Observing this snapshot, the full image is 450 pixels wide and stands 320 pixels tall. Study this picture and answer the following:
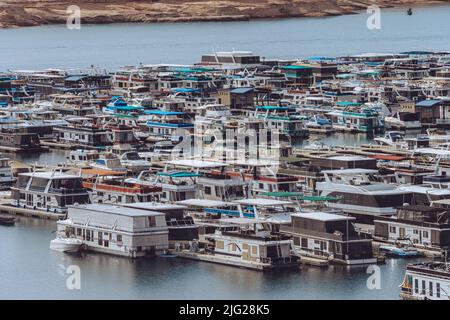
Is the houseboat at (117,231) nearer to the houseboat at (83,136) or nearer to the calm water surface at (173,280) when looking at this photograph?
the calm water surface at (173,280)

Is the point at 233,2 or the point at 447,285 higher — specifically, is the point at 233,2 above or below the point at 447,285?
above

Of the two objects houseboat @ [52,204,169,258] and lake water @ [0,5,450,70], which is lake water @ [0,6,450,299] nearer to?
lake water @ [0,5,450,70]

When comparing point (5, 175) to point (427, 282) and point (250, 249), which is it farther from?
point (427, 282)

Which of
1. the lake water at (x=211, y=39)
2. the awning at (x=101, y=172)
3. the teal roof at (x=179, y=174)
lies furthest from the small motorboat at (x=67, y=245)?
the lake water at (x=211, y=39)

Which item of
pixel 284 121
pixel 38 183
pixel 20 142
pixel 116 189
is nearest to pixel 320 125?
pixel 284 121

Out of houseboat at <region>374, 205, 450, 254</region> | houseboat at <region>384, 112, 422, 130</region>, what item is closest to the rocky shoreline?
houseboat at <region>384, 112, 422, 130</region>

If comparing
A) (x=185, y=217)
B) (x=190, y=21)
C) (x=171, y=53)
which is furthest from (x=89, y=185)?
(x=190, y=21)

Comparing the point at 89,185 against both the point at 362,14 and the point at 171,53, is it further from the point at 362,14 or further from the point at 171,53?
the point at 362,14
